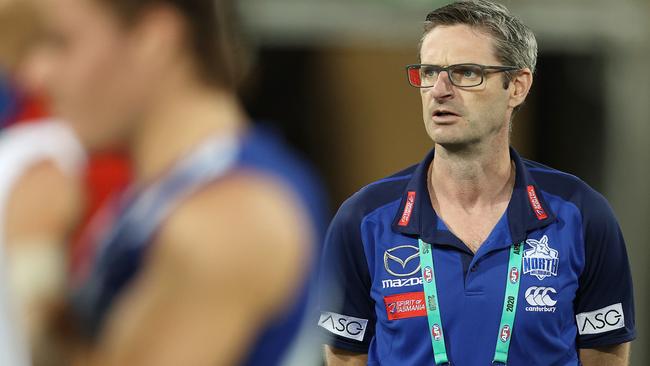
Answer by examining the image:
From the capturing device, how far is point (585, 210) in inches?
103

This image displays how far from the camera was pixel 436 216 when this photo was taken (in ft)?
8.75

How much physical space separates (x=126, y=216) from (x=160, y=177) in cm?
5

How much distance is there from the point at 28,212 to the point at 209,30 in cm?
26

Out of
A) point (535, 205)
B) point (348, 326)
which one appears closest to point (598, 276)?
point (535, 205)

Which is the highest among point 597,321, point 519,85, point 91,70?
point 91,70

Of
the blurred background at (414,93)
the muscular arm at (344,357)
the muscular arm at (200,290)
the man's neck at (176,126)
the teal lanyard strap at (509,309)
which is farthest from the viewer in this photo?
the blurred background at (414,93)

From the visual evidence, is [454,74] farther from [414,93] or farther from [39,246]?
[414,93]

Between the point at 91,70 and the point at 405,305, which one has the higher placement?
the point at 91,70

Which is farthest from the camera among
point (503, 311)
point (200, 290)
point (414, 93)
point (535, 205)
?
point (414, 93)

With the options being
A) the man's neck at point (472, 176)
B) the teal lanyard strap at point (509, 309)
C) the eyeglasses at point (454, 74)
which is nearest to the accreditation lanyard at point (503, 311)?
the teal lanyard strap at point (509, 309)

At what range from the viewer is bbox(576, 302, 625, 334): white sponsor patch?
8.54 ft

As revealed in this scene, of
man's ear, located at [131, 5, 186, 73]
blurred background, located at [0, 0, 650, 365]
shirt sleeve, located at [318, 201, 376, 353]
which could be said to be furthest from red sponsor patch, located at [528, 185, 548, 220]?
blurred background, located at [0, 0, 650, 365]

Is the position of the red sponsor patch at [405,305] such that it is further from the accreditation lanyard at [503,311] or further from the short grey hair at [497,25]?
the short grey hair at [497,25]

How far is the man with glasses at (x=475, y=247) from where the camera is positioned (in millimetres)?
2537
